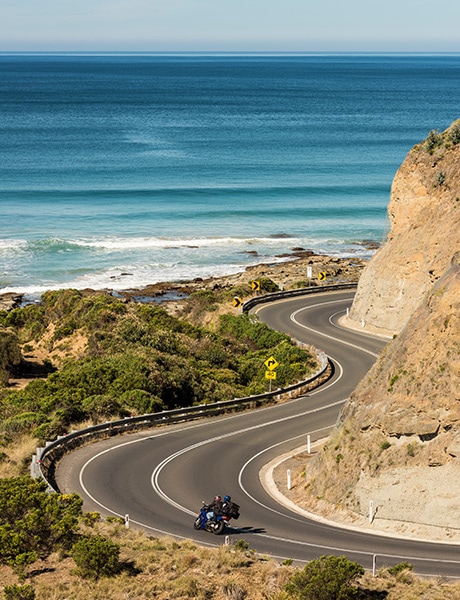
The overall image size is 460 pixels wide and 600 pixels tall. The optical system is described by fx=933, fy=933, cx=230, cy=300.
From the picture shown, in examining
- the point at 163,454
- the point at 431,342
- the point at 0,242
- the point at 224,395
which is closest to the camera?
the point at 431,342

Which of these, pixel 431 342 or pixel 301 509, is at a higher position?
pixel 431 342

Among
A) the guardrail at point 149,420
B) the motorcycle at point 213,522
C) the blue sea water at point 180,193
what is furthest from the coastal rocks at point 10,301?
the motorcycle at point 213,522

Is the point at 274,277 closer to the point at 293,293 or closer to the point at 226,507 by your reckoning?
the point at 293,293

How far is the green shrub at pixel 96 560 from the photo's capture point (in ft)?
57.1

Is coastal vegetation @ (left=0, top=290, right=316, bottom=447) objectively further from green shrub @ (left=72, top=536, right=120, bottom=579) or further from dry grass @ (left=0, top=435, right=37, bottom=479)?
green shrub @ (left=72, top=536, right=120, bottom=579)

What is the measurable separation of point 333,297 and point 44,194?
4933cm

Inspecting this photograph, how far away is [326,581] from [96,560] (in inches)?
170

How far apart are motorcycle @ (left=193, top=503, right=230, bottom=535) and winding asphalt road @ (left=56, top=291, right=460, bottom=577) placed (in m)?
0.22

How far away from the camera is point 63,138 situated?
143875 mm

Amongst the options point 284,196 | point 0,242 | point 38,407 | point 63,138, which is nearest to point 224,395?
point 38,407

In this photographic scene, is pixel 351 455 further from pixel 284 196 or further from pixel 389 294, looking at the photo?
pixel 284 196

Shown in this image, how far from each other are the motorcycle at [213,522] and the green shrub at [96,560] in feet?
14.2

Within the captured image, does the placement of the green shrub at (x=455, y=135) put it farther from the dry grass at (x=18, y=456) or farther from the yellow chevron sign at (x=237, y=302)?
the dry grass at (x=18, y=456)

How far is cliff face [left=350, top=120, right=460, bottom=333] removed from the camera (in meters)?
46.6
